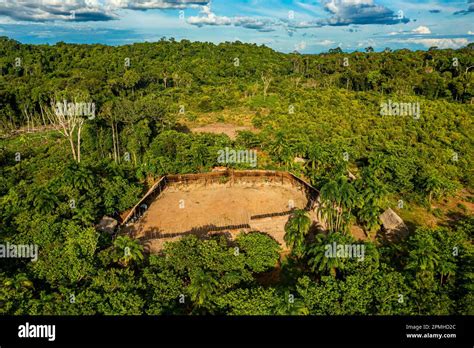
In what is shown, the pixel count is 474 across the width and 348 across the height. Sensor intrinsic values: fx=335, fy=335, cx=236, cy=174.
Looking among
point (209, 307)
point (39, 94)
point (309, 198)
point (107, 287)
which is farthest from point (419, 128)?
point (39, 94)

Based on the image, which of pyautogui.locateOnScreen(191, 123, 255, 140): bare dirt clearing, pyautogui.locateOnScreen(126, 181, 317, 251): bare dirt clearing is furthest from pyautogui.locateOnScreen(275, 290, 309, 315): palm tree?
pyautogui.locateOnScreen(191, 123, 255, 140): bare dirt clearing

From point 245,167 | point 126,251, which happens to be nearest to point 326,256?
point 126,251

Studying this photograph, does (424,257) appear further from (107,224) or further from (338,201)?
(107,224)

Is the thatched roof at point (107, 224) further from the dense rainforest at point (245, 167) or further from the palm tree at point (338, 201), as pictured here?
the palm tree at point (338, 201)

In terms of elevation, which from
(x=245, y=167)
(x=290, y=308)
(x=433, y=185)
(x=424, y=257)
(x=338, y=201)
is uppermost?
(x=245, y=167)

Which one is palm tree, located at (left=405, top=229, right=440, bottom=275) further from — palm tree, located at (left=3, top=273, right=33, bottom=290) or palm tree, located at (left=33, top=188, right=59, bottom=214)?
palm tree, located at (left=33, top=188, right=59, bottom=214)

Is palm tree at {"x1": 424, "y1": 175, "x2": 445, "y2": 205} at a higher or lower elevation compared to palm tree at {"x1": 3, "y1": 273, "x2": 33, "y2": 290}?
higher
